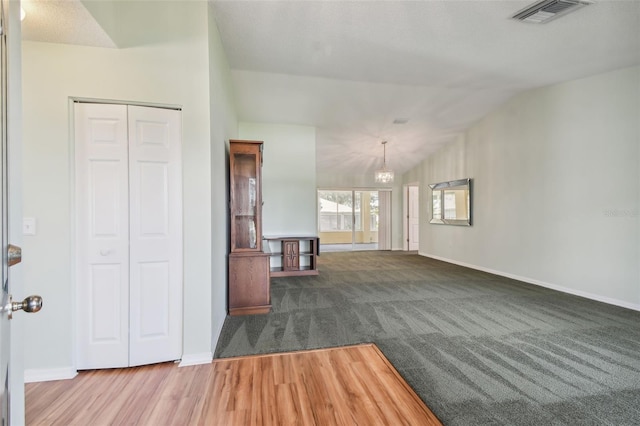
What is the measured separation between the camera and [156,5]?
7.27 feet

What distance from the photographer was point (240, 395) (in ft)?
6.13

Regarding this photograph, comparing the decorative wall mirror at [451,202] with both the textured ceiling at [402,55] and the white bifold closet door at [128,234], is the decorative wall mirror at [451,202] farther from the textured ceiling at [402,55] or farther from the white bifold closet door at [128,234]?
the white bifold closet door at [128,234]

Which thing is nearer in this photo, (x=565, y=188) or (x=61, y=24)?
(x=61, y=24)

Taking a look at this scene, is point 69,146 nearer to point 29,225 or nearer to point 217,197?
point 29,225

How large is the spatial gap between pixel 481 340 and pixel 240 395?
2195mm

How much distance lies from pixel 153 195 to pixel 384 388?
2268 mm

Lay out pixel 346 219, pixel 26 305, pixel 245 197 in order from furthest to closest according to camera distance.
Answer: pixel 346 219 → pixel 245 197 → pixel 26 305

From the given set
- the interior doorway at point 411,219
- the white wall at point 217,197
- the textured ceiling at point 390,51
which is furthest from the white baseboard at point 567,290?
the white wall at point 217,197

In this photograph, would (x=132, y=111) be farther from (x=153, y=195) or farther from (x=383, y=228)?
(x=383, y=228)

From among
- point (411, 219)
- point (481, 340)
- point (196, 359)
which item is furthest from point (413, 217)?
point (196, 359)

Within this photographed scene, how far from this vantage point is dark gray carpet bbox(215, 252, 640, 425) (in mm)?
1772

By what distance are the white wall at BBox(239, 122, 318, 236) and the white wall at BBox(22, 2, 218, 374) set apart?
338cm

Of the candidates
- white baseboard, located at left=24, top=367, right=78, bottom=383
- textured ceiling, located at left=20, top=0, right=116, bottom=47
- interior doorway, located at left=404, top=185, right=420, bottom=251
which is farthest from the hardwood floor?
interior doorway, located at left=404, top=185, right=420, bottom=251

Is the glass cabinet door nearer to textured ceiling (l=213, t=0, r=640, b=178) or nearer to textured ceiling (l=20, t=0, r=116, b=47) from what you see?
textured ceiling (l=213, t=0, r=640, b=178)
